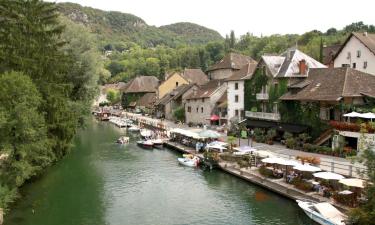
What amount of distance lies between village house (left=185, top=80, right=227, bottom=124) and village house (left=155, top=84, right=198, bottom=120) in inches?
172

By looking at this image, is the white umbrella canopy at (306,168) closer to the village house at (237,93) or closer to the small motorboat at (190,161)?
the small motorboat at (190,161)

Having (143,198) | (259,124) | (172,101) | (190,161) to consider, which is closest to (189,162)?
(190,161)

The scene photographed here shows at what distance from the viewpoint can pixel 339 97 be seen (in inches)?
1727

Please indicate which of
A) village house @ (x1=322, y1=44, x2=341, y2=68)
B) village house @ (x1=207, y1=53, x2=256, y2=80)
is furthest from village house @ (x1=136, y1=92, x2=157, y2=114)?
village house @ (x1=322, y1=44, x2=341, y2=68)

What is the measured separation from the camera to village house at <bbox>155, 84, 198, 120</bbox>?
3442 inches

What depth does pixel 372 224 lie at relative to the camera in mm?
19328

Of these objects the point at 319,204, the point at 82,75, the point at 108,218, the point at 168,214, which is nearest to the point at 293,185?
the point at 319,204

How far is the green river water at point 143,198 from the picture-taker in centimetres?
3009

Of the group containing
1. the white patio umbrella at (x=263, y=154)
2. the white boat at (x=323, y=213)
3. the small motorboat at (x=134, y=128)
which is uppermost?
the small motorboat at (x=134, y=128)

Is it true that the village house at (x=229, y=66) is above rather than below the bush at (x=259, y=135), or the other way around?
above

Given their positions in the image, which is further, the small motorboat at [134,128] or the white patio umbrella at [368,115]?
the small motorboat at [134,128]

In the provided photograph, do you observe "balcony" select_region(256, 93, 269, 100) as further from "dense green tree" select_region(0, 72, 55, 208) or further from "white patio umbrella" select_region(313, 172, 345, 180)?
"dense green tree" select_region(0, 72, 55, 208)

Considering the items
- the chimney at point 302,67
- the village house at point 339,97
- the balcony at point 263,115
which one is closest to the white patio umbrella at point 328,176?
the village house at point 339,97

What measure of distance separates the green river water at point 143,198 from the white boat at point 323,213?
0.92m
